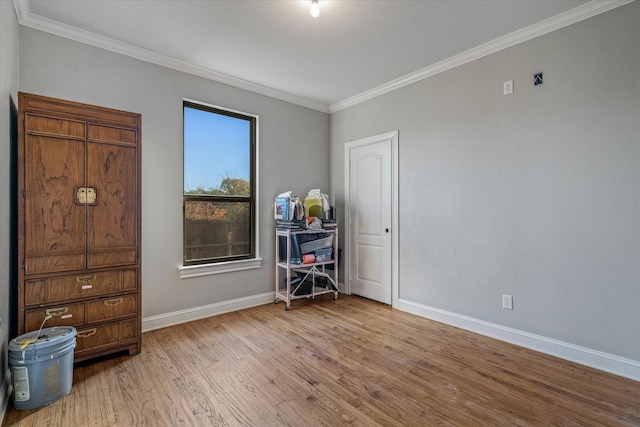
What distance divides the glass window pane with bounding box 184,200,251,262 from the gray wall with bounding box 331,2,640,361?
1.99m

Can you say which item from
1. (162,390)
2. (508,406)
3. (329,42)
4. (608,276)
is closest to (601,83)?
(608,276)

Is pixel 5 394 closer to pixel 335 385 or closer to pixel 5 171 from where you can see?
pixel 5 171

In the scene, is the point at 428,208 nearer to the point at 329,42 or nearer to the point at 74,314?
the point at 329,42

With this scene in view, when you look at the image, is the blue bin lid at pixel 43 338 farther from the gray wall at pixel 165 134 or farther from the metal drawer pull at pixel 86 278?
the gray wall at pixel 165 134

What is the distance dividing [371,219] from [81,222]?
3.04m

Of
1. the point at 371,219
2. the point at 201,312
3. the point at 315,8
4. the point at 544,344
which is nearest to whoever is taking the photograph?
the point at 315,8

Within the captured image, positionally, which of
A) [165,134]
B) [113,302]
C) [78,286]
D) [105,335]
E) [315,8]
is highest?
[315,8]

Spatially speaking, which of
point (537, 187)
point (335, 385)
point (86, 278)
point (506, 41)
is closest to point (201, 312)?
point (86, 278)

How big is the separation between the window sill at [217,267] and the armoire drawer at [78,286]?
748 mm

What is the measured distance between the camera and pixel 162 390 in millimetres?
2037

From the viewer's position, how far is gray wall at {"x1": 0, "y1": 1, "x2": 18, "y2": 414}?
1876mm

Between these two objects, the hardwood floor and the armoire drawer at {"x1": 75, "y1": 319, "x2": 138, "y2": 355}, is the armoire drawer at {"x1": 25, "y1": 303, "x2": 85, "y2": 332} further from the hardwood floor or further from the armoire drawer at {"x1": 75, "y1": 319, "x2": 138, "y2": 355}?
the hardwood floor

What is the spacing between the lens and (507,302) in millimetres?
2797

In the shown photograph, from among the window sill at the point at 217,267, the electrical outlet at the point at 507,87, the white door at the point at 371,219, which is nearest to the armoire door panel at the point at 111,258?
the window sill at the point at 217,267
